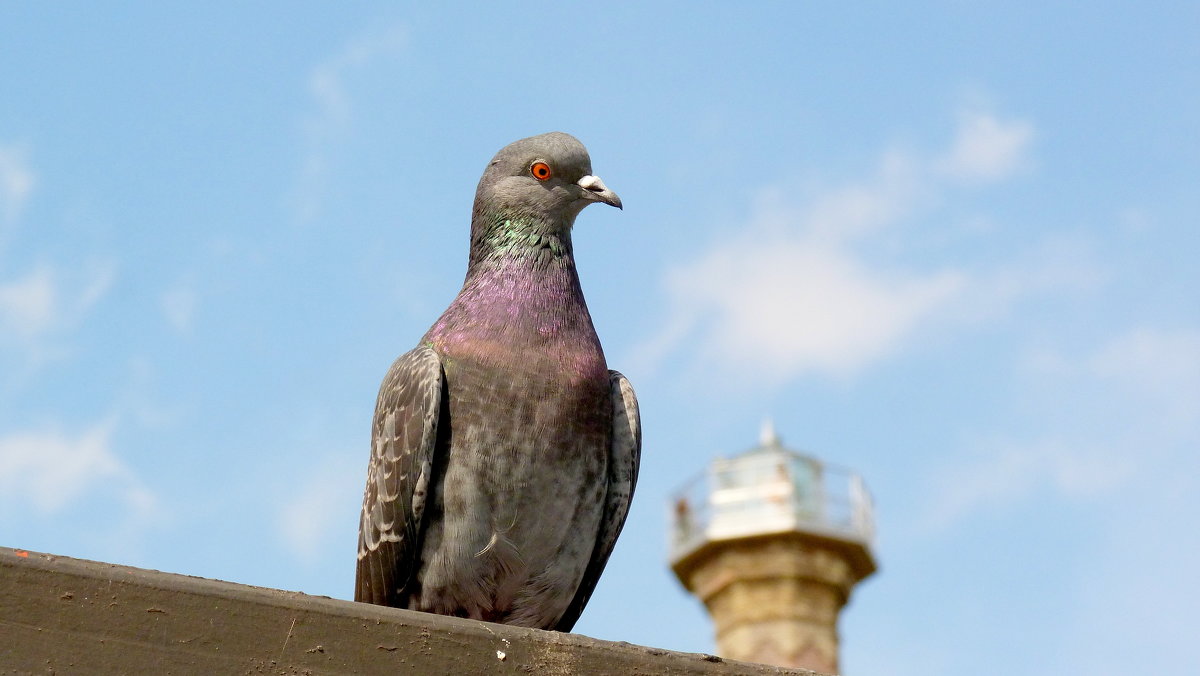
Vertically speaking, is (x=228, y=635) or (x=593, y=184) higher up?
(x=593, y=184)

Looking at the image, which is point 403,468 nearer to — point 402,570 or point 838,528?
point 402,570

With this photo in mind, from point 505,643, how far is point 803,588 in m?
26.3

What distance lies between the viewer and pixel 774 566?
30.2 metres

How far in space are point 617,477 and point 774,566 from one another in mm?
24973

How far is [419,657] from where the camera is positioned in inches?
156

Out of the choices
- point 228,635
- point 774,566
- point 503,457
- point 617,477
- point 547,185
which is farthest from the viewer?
point 774,566

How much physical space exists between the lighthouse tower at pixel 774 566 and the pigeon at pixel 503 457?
22.5m

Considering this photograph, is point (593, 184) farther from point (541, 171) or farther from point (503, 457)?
point (503, 457)

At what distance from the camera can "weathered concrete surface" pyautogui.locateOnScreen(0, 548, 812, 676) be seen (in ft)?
11.9

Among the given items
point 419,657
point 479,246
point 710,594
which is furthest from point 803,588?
point 419,657

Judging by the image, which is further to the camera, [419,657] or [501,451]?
[501,451]

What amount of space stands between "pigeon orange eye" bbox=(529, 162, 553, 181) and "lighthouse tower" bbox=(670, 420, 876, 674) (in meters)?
22.4

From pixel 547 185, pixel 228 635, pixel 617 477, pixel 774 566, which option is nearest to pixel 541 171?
pixel 547 185

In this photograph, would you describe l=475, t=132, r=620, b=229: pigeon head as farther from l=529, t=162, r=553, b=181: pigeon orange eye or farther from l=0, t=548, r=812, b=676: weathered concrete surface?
l=0, t=548, r=812, b=676: weathered concrete surface
